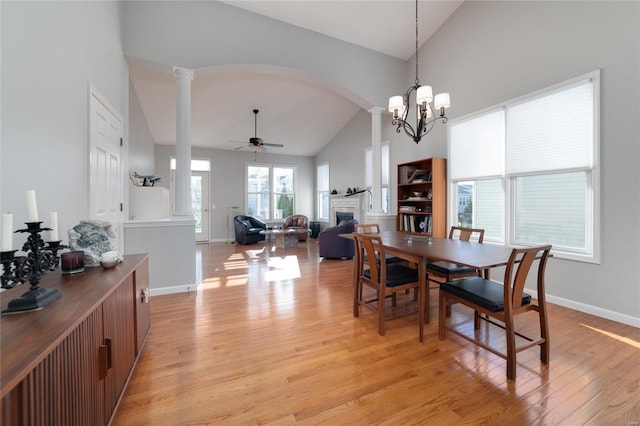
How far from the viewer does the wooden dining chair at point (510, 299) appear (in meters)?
1.73

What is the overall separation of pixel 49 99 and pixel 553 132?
466 centimetres

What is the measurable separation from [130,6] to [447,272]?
4.66m

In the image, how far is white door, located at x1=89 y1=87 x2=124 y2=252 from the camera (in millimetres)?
2389

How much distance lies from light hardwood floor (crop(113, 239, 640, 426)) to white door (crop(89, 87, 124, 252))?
1157 mm

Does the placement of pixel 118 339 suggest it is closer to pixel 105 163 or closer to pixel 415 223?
pixel 105 163

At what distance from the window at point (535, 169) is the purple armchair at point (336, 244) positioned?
2012 mm

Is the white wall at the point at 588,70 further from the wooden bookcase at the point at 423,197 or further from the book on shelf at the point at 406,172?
the book on shelf at the point at 406,172

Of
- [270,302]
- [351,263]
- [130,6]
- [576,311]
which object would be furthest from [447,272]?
[130,6]

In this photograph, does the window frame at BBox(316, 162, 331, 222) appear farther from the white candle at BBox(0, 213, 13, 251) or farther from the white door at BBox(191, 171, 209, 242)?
the white candle at BBox(0, 213, 13, 251)

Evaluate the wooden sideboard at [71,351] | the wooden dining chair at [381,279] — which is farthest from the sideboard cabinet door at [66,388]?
the wooden dining chair at [381,279]

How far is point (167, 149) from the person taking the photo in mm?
7336

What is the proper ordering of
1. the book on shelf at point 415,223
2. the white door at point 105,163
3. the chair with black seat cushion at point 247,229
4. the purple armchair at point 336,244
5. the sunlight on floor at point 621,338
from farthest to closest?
1. the chair with black seat cushion at point 247,229
2. the purple armchair at point 336,244
3. the book on shelf at point 415,223
4. the white door at point 105,163
5. the sunlight on floor at point 621,338

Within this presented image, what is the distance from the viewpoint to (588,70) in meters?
2.69

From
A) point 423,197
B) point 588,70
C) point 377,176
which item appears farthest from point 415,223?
point 588,70
